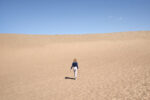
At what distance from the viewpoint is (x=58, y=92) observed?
8109 millimetres

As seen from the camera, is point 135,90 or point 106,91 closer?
point 135,90

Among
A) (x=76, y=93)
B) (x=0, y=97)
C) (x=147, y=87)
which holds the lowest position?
(x=0, y=97)

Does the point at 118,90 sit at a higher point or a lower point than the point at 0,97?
higher

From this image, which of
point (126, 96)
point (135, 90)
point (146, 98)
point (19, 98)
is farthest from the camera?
point (19, 98)

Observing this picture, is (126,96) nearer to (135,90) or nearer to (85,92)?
(135,90)

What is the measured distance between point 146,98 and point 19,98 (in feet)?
21.9

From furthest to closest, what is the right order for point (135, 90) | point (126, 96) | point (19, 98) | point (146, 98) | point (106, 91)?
point (19, 98)
point (106, 91)
point (135, 90)
point (126, 96)
point (146, 98)

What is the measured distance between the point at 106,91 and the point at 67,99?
2149 millimetres

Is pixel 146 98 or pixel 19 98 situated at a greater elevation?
pixel 146 98

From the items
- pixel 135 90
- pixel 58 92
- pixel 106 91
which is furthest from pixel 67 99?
pixel 135 90

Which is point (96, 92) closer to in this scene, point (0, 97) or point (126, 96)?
point (126, 96)

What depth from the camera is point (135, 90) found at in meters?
6.68

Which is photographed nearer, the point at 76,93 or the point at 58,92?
the point at 76,93

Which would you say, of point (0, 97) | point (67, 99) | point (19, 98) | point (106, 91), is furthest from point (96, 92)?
point (0, 97)
